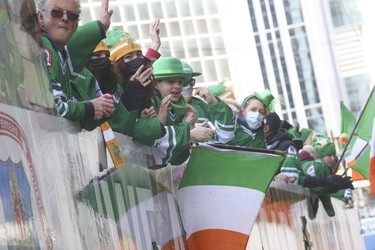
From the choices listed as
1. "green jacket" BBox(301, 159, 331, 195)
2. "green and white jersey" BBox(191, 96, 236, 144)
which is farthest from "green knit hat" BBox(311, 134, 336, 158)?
"green and white jersey" BBox(191, 96, 236, 144)

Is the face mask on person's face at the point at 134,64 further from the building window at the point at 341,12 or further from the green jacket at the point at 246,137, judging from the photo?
the building window at the point at 341,12

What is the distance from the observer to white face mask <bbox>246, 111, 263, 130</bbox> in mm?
10577

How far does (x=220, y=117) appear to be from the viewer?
9.29m

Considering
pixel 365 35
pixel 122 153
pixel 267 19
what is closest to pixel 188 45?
pixel 365 35

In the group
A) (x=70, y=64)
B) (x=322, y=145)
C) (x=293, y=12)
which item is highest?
(x=293, y=12)

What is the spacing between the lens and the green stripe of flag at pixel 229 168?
6996 millimetres

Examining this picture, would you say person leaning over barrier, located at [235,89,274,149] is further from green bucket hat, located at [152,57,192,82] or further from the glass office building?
the glass office building

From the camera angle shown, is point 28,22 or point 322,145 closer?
point 28,22

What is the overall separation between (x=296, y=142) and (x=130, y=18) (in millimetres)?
27455

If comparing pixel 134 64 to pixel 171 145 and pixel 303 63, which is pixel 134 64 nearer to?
pixel 171 145

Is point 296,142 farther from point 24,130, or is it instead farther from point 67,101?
point 24,130

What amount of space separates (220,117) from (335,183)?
5.46m

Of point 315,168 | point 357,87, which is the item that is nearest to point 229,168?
point 315,168

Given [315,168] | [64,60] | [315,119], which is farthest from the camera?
[315,119]
